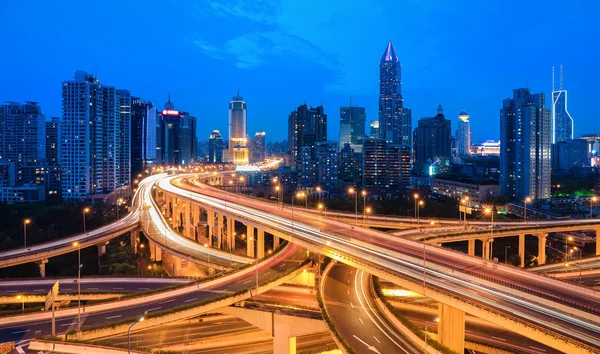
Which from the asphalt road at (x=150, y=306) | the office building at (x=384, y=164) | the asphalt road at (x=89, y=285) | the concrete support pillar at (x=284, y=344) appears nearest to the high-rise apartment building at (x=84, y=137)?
the office building at (x=384, y=164)

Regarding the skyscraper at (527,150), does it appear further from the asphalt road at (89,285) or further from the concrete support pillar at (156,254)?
the asphalt road at (89,285)

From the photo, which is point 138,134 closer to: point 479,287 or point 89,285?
point 89,285

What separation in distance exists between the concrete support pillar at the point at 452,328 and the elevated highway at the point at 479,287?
5cm

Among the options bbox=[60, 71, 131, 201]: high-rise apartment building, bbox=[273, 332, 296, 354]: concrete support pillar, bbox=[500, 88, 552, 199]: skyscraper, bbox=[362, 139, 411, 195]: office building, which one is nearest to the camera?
bbox=[273, 332, 296, 354]: concrete support pillar

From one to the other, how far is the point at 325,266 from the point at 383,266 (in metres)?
10.3

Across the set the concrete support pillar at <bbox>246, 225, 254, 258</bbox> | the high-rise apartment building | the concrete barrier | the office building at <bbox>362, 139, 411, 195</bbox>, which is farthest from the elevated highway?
the office building at <bbox>362, 139, 411, 195</bbox>

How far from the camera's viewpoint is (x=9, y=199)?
342 ft

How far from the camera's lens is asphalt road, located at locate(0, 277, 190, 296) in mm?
34844

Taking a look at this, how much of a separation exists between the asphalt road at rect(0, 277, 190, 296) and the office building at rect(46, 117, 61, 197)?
267 feet

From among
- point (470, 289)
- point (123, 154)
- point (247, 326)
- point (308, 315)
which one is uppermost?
point (123, 154)

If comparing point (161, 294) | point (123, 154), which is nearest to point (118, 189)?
point (123, 154)

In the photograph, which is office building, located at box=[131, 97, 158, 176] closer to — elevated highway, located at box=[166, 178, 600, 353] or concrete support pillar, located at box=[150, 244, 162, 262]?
concrete support pillar, located at box=[150, 244, 162, 262]

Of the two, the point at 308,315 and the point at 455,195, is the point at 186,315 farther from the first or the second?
the point at 455,195

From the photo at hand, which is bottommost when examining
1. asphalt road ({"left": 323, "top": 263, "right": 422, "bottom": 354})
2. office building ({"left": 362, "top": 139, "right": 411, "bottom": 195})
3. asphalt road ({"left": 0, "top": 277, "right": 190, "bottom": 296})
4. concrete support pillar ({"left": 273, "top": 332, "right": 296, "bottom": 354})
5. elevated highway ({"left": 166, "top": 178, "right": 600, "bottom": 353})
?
concrete support pillar ({"left": 273, "top": 332, "right": 296, "bottom": 354})
